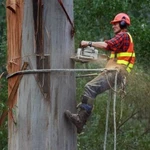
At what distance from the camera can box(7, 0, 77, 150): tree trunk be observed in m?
5.98

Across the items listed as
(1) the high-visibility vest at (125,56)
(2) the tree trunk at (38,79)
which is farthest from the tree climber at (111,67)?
→ (2) the tree trunk at (38,79)

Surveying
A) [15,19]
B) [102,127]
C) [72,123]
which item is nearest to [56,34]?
[15,19]

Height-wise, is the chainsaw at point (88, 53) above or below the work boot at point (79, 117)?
above

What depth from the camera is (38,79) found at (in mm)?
6020

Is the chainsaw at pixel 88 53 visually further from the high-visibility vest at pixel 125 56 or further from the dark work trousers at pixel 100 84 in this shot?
the high-visibility vest at pixel 125 56

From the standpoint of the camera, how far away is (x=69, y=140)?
6188 millimetres

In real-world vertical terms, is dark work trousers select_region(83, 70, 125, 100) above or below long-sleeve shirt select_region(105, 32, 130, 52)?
below

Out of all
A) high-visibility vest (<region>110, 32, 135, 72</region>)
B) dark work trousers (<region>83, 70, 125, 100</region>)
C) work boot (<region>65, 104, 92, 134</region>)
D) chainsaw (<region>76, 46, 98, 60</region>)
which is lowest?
work boot (<region>65, 104, 92, 134</region>)

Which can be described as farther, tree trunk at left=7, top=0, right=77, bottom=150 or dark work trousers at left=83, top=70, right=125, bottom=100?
dark work trousers at left=83, top=70, right=125, bottom=100

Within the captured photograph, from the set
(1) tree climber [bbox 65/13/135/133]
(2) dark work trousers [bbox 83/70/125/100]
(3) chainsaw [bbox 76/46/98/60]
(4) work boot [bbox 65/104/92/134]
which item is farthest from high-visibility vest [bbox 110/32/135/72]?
(4) work boot [bbox 65/104/92/134]

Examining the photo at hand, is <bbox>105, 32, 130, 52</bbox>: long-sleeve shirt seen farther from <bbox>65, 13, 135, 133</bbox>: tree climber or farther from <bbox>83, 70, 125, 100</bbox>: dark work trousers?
<bbox>83, 70, 125, 100</bbox>: dark work trousers

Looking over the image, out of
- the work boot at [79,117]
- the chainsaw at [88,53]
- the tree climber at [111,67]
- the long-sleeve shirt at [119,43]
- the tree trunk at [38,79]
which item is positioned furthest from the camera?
the long-sleeve shirt at [119,43]

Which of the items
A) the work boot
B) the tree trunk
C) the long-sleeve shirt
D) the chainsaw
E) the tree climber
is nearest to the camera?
the tree trunk

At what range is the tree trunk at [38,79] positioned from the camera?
5984 millimetres
